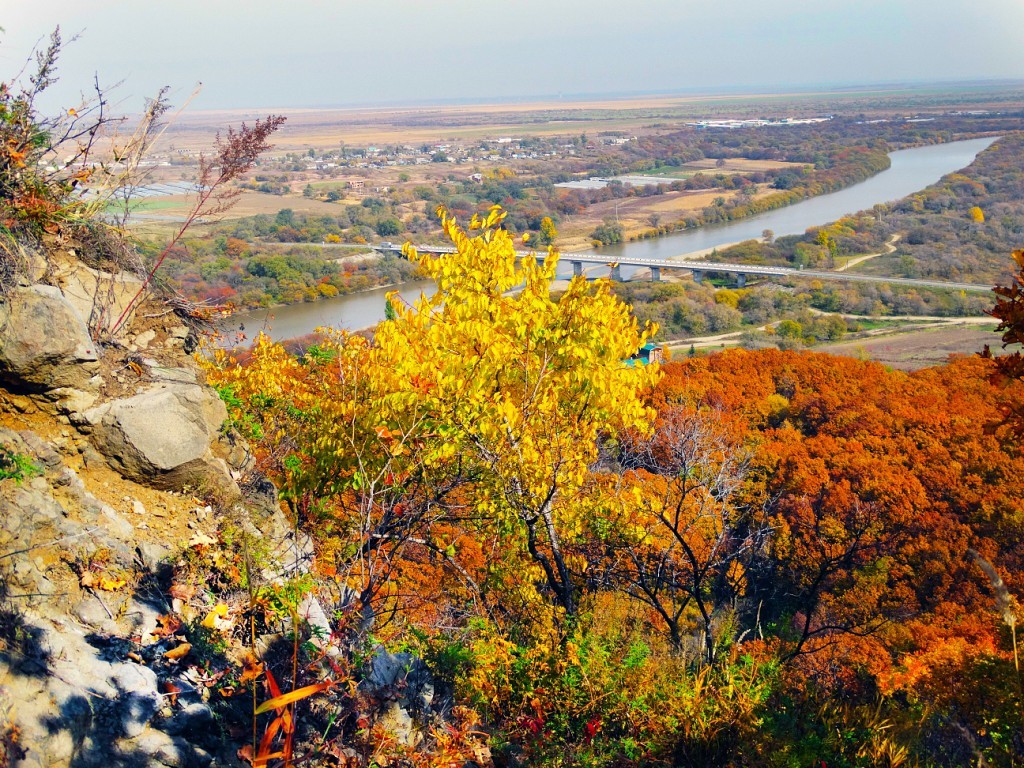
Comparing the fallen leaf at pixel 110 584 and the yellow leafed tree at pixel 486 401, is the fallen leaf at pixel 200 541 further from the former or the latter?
the yellow leafed tree at pixel 486 401

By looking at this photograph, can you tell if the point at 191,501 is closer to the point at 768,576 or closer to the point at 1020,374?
the point at 1020,374

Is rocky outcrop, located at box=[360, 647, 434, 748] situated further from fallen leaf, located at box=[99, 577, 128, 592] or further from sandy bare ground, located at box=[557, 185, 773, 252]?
sandy bare ground, located at box=[557, 185, 773, 252]

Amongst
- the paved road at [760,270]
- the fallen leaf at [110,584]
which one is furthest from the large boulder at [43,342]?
the paved road at [760,270]

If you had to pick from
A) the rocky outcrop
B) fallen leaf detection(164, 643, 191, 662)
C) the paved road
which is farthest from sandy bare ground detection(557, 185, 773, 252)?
fallen leaf detection(164, 643, 191, 662)

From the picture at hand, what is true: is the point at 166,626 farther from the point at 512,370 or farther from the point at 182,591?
the point at 512,370

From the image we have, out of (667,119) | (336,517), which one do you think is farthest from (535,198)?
(667,119)

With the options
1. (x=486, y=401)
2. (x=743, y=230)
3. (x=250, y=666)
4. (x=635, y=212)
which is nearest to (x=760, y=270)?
(x=743, y=230)

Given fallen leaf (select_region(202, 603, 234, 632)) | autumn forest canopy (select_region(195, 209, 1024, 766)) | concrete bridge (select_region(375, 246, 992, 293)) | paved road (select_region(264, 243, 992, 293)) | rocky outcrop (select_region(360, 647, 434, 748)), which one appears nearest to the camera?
fallen leaf (select_region(202, 603, 234, 632))
